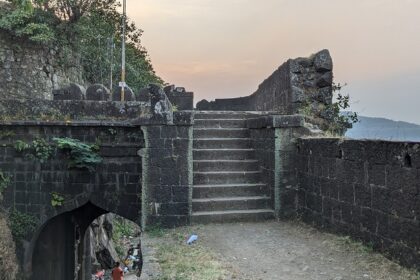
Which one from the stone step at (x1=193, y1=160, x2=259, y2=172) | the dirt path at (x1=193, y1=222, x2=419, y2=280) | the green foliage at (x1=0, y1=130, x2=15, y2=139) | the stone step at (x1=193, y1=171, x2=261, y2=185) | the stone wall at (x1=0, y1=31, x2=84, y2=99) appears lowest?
the dirt path at (x1=193, y1=222, x2=419, y2=280)

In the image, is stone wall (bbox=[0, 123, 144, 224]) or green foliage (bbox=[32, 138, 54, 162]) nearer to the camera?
stone wall (bbox=[0, 123, 144, 224])

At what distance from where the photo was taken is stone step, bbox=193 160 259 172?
8.30 m

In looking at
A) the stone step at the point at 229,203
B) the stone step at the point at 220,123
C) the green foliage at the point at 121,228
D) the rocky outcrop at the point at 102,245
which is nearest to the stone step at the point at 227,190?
the stone step at the point at 229,203

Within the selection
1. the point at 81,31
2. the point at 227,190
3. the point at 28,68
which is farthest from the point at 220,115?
the point at 81,31

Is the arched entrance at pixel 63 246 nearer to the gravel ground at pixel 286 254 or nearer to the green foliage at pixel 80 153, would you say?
the green foliage at pixel 80 153

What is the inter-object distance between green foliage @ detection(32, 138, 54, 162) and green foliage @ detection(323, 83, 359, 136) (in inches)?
217

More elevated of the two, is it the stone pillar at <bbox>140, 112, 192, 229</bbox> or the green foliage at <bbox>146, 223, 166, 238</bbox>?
the stone pillar at <bbox>140, 112, 192, 229</bbox>

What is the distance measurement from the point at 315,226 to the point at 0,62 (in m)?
12.2

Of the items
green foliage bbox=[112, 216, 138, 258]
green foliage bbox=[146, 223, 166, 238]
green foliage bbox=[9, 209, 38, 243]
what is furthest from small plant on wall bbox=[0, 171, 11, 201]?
green foliage bbox=[112, 216, 138, 258]

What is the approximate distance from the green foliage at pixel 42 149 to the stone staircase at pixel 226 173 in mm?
2891

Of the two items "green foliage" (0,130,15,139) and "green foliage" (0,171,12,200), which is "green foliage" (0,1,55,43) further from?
"green foliage" (0,171,12,200)

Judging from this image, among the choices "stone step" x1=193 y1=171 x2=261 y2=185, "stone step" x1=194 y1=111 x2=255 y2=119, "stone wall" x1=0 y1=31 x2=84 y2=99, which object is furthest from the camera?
"stone wall" x1=0 y1=31 x2=84 y2=99

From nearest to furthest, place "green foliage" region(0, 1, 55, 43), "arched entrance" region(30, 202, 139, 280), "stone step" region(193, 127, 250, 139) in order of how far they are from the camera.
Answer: "stone step" region(193, 127, 250, 139)
"arched entrance" region(30, 202, 139, 280)
"green foliage" region(0, 1, 55, 43)

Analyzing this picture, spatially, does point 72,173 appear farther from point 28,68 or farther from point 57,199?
point 28,68
